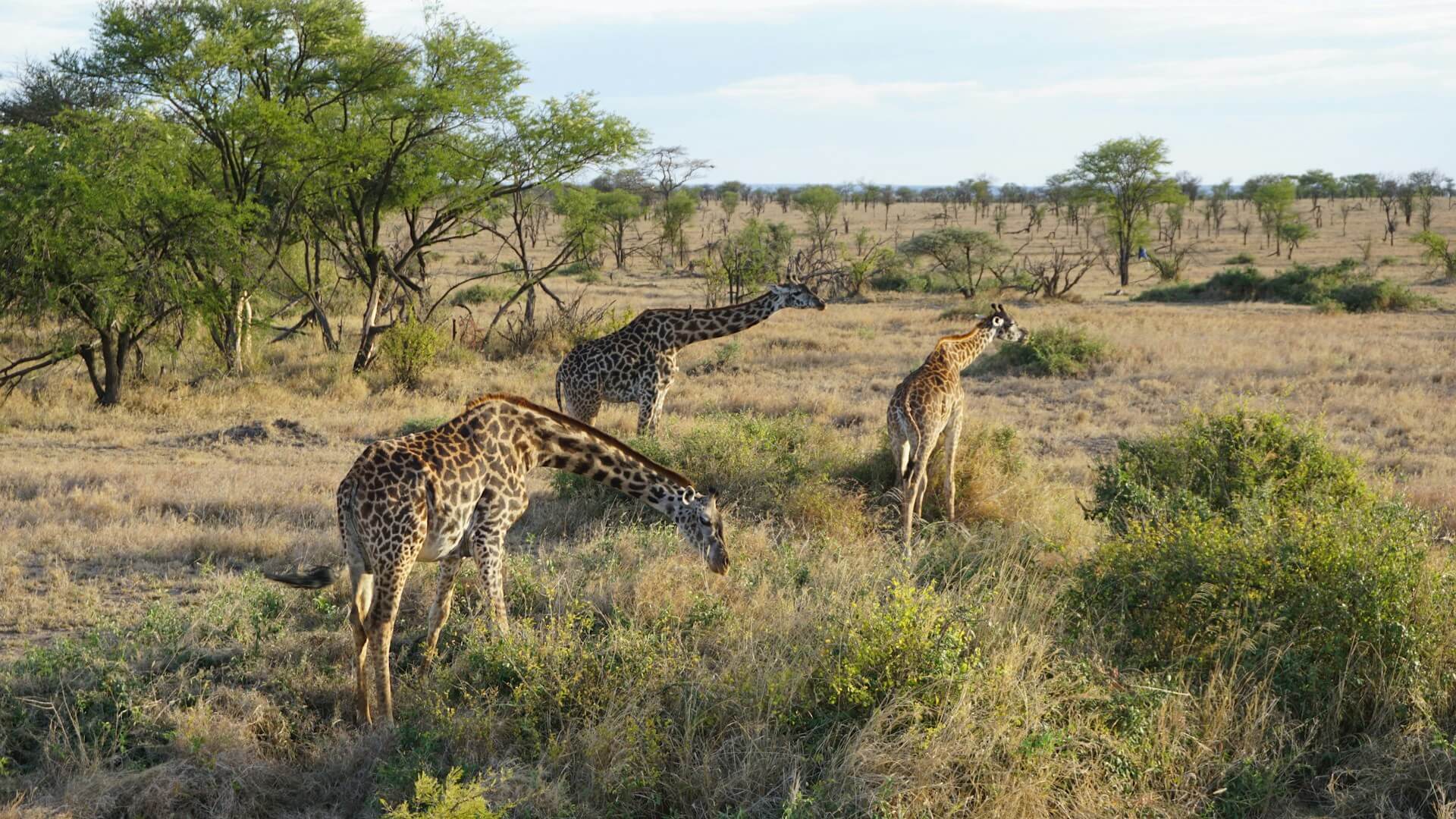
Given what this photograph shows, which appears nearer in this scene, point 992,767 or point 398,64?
point 992,767

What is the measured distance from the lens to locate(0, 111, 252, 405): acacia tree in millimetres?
14906

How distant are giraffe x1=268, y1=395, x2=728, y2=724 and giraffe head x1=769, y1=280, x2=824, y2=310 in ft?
18.3

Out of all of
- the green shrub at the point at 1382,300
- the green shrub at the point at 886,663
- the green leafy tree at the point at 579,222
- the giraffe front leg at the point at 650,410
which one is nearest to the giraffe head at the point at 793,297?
the giraffe front leg at the point at 650,410

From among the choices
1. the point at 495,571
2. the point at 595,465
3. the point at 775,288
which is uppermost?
the point at 775,288

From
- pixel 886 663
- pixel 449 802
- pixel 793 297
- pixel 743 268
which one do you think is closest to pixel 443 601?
pixel 449 802

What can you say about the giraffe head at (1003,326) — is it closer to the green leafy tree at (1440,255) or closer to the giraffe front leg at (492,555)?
the giraffe front leg at (492,555)

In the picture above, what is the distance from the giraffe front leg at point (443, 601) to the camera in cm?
619

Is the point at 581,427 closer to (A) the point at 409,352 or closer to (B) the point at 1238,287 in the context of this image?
(A) the point at 409,352

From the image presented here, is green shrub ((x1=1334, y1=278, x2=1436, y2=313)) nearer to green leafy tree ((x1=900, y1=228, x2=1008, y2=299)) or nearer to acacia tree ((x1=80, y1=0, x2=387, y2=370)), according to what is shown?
green leafy tree ((x1=900, y1=228, x2=1008, y2=299))

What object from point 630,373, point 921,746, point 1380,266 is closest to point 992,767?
point 921,746

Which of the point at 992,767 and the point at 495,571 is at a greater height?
the point at 495,571

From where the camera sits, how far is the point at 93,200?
1491 centimetres

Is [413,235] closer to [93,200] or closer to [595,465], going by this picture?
[93,200]

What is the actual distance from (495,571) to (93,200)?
11.7 meters
